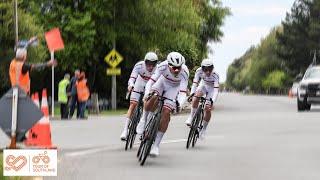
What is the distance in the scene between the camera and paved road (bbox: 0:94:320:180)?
10.7m

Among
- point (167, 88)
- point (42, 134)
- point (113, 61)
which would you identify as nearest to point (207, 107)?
point (167, 88)

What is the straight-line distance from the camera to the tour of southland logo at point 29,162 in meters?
7.61

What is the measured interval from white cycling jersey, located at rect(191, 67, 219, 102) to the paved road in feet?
3.40

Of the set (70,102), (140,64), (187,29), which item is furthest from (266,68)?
(140,64)

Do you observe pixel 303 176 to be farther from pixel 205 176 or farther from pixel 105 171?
pixel 105 171

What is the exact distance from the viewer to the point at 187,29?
120 ft

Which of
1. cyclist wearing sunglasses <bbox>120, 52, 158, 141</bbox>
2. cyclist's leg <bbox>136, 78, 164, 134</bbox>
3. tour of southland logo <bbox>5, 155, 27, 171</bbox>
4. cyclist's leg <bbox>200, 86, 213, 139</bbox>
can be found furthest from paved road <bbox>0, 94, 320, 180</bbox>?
tour of southland logo <bbox>5, 155, 27, 171</bbox>

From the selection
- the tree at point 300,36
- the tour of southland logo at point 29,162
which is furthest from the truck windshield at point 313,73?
the tree at point 300,36

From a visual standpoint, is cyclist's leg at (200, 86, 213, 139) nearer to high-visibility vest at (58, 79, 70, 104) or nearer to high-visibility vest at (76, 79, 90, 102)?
high-visibility vest at (58, 79, 70, 104)

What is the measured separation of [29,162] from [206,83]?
826 centimetres

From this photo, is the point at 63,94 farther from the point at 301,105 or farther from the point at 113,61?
the point at 301,105

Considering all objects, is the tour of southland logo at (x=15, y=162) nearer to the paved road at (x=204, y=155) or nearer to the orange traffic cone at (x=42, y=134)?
the paved road at (x=204, y=155)

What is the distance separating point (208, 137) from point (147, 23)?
61.2 ft

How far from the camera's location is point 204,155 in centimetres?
1327
